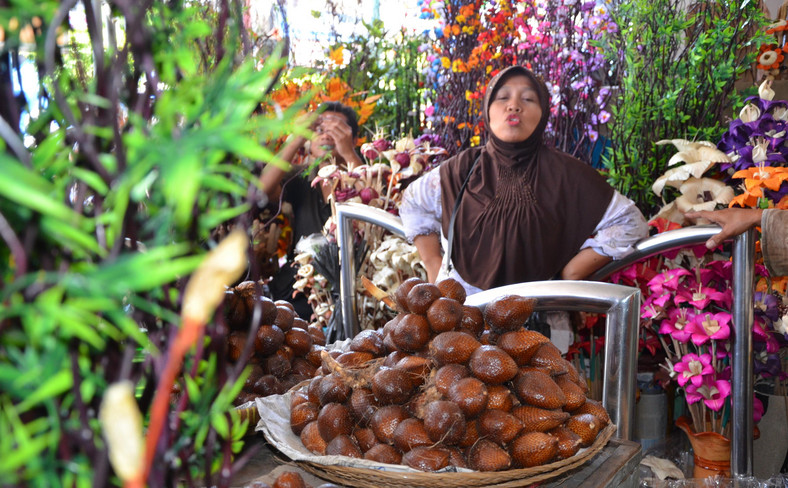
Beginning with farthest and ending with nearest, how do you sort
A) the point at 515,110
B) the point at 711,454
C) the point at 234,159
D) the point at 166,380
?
the point at 515,110
the point at 711,454
the point at 234,159
the point at 166,380

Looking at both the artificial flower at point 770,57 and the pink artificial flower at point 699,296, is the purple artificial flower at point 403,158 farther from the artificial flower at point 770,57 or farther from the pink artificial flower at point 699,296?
the artificial flower at point 770,57

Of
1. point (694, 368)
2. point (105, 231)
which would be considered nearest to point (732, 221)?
point (694, 368)

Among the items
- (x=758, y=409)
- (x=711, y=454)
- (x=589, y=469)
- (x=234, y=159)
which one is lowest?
(x=711, y=454)

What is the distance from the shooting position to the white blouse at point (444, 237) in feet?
6.11

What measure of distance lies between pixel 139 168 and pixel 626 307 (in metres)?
1.04

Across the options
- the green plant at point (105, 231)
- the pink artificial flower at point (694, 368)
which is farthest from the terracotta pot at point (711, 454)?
the green plant at point (105, 231)

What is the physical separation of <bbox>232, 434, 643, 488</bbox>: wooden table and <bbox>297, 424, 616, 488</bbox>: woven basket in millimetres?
24

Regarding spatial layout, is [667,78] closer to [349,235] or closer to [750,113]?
[750,113]

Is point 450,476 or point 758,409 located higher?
point 450,476

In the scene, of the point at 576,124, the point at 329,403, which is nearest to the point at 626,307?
the point at 329,403

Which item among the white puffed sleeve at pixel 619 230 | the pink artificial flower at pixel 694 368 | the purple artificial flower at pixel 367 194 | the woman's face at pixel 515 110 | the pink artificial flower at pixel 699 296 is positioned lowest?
the pink artificial flower at pixel 694 368

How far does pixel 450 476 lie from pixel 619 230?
124 cm

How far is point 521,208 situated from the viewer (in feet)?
6.56

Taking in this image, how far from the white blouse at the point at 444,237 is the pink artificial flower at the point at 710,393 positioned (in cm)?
43
